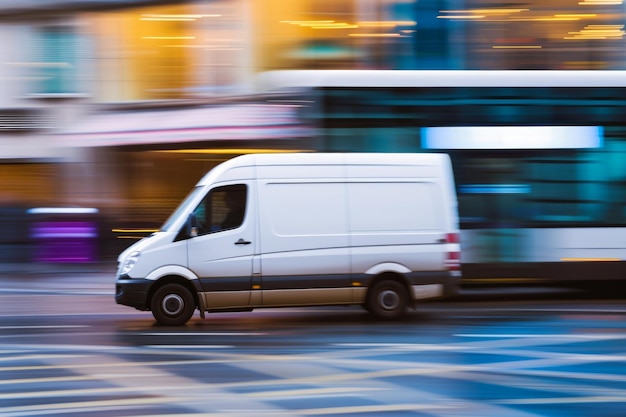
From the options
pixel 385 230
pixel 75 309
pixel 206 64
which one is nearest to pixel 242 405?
pixel 385 230

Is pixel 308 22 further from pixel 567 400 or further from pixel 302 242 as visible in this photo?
pixel 567 400

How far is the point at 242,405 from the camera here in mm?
6566

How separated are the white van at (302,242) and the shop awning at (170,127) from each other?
889 cm

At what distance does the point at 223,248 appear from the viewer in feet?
36.9

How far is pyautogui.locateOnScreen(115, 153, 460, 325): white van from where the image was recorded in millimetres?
11188

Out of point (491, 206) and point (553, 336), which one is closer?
point (553, 336)

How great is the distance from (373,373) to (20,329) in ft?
17.0

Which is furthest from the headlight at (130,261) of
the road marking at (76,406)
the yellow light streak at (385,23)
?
the yellow light streak at (385,23)

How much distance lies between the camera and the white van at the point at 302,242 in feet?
36.7

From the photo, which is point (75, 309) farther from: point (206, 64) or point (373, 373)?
point (206, 64)

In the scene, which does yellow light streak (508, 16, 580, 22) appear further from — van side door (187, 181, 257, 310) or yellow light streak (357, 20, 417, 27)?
van side door (187, 181, 257, 310)

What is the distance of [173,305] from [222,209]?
1224 mm

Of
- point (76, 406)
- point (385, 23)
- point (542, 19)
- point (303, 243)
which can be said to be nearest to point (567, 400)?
point (76, 406)

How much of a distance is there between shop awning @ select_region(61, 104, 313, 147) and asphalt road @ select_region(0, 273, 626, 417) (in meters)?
8.88
